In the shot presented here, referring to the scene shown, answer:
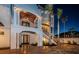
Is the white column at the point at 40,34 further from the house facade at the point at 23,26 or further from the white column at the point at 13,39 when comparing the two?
the white column at the point at 13,39

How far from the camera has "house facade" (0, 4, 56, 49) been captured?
2260 millimetres

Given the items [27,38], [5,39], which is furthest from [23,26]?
[5,39]

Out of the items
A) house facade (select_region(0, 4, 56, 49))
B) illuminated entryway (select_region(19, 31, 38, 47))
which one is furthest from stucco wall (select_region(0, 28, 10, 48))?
illuminated entryway (select_region(19, 31, 38, 47))

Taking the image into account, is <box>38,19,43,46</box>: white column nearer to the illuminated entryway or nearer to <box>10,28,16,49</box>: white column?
the illuminated entryway

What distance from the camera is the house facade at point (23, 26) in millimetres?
2260

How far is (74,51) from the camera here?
226 centimetres

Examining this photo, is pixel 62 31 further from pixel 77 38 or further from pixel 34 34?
pixel 34 34

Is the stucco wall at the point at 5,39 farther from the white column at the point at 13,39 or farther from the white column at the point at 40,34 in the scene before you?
the white column at the point at 40,34

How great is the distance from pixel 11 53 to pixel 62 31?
2.25 feet

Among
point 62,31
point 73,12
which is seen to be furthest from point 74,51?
point 73,12

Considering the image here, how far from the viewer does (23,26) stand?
229 centimetres

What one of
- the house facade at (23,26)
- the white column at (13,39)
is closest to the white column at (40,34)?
the house facade at (23,26)
